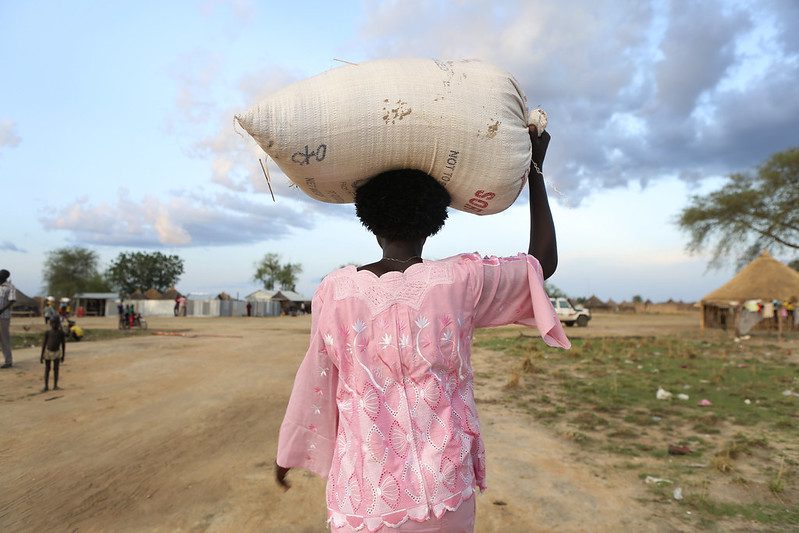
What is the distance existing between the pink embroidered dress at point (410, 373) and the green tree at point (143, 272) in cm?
6937

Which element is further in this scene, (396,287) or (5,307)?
(5,307)

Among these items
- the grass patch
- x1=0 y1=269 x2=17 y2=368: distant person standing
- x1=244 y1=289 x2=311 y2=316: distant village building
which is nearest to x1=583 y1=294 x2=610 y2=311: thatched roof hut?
x1=244 y1=289 x2=311 y2=316: distant village building

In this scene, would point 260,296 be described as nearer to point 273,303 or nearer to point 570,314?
point 273,303

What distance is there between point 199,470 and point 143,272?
67261 millimetres

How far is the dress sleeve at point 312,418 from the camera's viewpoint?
1.48 meters

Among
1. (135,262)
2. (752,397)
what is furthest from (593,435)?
(135,262)

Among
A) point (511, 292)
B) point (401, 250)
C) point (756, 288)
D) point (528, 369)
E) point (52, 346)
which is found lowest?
point (528, 369)

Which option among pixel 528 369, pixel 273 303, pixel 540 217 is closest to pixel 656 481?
pixel 540 217

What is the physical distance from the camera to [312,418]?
1.53 m

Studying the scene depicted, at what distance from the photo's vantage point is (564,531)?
10.5ft

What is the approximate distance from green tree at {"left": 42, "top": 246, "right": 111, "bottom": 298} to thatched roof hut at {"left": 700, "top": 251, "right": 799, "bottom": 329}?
189 feet

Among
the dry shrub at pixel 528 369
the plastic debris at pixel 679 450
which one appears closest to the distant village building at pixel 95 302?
the dry shrub at pixel 528 369

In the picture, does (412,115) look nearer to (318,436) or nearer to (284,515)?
(318,436)

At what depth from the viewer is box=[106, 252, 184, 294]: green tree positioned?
6294 centimetres
